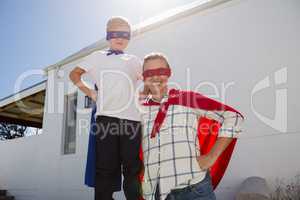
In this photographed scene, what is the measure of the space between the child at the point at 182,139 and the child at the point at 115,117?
0.14 m

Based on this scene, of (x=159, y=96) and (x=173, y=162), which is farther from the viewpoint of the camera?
(x=159, y=96)

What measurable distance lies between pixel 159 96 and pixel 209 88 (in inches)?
94.1

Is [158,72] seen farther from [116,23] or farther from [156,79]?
[116,23]

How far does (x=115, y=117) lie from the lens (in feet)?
5.84

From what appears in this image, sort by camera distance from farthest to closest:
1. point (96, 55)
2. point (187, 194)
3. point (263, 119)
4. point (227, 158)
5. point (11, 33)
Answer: point (11, 33) → point (263, 119) → point (96, 55) → point (227, 158) → point (187, 194)

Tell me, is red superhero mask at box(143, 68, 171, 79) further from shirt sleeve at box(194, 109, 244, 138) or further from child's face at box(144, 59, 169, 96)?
shirt sleeve at box(194, 109, 244, 138)

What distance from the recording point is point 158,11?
5152 millimetres

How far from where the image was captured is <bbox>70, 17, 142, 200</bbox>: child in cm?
171

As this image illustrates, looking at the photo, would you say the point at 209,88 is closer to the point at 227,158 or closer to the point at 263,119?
the point at 263,119

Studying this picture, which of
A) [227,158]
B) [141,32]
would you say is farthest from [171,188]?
[141,32]

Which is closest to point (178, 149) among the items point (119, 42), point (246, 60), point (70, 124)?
point (119, 42)

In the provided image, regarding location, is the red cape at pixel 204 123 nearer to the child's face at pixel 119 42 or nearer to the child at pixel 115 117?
the child at pixel 115 117

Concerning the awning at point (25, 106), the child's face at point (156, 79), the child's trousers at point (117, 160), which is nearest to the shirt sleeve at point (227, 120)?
the child's face at point (156, 79)

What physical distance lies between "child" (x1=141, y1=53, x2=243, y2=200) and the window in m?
4.62
